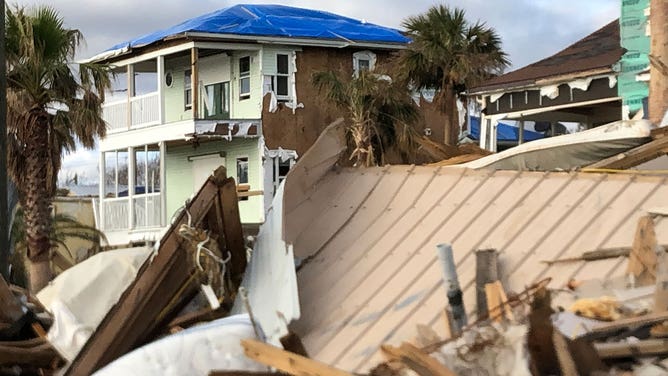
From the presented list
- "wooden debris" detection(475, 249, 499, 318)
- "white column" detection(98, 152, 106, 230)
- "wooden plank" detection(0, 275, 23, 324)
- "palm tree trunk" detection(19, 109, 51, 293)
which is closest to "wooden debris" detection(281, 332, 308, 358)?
"wooden debris" detection(475, 249, 499, 318)

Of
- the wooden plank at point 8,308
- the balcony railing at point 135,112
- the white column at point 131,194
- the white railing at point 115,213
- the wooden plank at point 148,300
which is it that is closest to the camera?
the wooden plank at point 148,300

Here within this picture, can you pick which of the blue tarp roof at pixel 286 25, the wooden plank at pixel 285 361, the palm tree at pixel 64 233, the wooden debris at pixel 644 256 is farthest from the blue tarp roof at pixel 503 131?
the wooden plank at pixel 285 361

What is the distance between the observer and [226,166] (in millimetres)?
29938

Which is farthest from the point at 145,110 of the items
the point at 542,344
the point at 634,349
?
the point at 634,349

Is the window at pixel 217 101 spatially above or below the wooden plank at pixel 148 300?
above

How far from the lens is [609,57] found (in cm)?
1795

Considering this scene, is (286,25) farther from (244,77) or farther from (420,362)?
(420,362)

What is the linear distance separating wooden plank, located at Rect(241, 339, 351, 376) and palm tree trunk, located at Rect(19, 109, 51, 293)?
15465 mm

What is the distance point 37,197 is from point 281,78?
10.9 metres

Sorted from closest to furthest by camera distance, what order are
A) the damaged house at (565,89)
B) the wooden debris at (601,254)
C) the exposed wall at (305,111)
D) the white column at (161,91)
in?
the wooden debris at (601,254) < the damaged house at (565,89) < the white column at (161,91) < the exposed wall at (305,111)

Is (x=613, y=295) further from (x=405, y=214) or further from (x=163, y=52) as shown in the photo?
(x=163, y=52)

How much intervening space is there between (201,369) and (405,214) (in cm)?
188

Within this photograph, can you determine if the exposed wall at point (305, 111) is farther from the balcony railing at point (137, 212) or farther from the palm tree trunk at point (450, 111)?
the balcony railing at point (137, 212)

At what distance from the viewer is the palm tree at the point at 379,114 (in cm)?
2467
